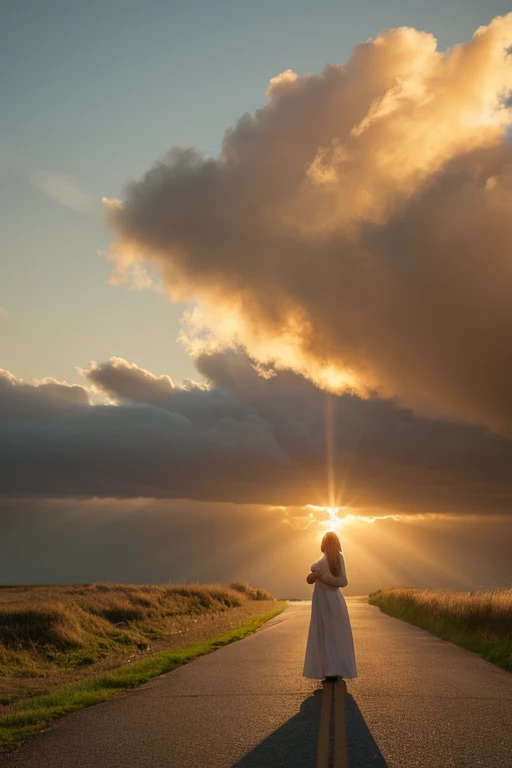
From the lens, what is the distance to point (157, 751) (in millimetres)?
7824

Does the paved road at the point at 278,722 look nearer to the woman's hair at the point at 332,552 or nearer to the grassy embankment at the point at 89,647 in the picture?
the grassy embankment at the point at 89,647

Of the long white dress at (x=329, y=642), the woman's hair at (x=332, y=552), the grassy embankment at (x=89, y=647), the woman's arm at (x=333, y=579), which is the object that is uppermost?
the woman's hair at (x=332, y=552)

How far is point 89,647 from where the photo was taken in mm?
21188

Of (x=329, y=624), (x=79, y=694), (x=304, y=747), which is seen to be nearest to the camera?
(x=304, y=747)

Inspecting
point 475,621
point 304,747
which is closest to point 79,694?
point 304,747

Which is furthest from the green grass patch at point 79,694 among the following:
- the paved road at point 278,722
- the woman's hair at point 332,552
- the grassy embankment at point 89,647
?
the woman's hair at point 332,552

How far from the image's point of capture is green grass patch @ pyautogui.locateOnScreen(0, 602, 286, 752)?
944 cm

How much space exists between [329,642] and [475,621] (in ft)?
39.9

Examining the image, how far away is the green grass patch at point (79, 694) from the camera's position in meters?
9.44

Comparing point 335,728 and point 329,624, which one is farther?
point 329,624

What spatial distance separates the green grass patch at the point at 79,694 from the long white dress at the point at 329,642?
3.29 meters

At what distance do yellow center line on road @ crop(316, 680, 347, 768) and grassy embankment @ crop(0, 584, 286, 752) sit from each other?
11.5 feet

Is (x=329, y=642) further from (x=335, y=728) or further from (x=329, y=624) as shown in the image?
(x=335, y=728)

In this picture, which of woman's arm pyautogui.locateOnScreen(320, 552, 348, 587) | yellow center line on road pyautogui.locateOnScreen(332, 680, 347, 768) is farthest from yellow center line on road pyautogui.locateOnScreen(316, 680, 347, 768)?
woman's arm pyautogui.locateOnScreen(320, 552, 348, 587)
